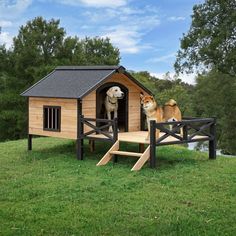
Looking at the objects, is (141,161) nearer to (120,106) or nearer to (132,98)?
(132,98)

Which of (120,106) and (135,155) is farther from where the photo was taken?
(120,106)

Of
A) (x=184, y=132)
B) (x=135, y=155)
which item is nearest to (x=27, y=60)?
(x=184, y=132)

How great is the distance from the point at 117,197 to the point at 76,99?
4.64m

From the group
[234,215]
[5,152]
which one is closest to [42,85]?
[5,152]

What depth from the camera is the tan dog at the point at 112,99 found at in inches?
504

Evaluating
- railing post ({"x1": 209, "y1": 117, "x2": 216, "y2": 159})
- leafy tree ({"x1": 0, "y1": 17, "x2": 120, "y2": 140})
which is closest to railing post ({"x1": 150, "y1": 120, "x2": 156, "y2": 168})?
railing post ({"x1": 209, "y1": 117, "x2": 216, "y2": 159})

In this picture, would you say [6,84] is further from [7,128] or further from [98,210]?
[98,210]

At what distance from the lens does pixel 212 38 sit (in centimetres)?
2664

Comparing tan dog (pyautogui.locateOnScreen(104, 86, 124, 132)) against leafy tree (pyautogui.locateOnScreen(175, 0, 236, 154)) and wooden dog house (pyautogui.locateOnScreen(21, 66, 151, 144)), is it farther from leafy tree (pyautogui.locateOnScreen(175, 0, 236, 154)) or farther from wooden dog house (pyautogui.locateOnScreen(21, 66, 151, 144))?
leafy tree (pyautogui.locateOnScreen(175, 0, 236, 154))

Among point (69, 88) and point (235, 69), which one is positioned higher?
point (235, 69)

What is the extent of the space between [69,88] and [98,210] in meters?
6.18

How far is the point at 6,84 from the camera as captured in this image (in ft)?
103

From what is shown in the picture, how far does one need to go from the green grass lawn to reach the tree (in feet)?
48.1

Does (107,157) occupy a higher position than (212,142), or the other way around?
(212,142)
